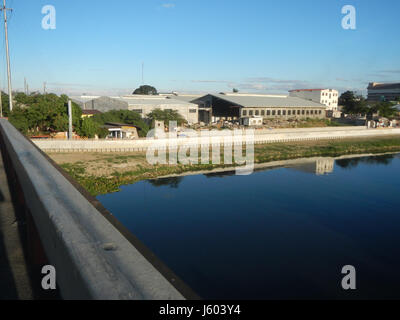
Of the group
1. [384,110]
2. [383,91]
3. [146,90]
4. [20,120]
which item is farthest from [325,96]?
[20,120]

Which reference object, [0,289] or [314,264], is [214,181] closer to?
[314,264]

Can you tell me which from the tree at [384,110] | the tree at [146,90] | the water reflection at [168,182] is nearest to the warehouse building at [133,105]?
the water reflection at [168,182]

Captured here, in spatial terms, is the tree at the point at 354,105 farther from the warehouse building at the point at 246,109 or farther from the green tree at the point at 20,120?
the green tree at the point at 20,120

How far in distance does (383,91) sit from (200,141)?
353 ft

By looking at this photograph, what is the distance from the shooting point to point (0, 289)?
323cm

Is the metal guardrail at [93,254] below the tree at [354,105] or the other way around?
below

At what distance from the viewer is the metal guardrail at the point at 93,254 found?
2.09 metres

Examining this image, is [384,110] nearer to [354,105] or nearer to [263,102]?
[354,105]

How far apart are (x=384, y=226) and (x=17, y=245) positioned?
51.2ft

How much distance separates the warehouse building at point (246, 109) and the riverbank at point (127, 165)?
14.2 meters

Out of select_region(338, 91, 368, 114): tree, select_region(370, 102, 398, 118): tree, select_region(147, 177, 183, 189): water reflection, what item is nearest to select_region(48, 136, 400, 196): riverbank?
select_region(147, 177, 183, 189): water reflection

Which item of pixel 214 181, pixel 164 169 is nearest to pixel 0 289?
pixel 214 181

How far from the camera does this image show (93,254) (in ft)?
7.90

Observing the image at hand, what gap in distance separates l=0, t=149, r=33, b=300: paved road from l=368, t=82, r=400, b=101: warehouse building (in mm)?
119474
